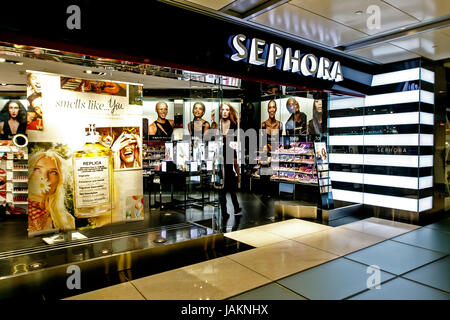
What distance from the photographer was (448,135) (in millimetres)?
6609

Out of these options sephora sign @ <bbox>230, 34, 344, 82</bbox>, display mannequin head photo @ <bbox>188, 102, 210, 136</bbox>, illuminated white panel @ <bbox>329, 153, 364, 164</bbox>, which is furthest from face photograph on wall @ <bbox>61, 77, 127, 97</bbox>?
illuminated white panel @ <bbox>329, 153, 364, 164</bbox>

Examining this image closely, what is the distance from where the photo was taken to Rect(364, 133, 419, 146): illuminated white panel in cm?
578

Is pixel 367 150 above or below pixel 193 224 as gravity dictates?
above

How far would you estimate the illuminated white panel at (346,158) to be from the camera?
6637 millimetres

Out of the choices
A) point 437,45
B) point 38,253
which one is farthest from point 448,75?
point 38,253

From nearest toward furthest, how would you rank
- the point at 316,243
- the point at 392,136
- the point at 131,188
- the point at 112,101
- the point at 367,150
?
the point at 112,101 → the point at 131,188 → the point at 316,243 → the point at 392,136 → the point at 367,150

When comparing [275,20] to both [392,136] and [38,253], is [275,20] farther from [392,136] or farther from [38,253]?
[38,253]

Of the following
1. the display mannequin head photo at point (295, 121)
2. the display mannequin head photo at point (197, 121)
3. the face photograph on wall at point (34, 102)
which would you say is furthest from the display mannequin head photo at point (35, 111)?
the display mannequin head photo at point (295, 121)

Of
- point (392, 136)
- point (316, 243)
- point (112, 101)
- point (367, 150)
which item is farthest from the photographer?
point (367, 150)

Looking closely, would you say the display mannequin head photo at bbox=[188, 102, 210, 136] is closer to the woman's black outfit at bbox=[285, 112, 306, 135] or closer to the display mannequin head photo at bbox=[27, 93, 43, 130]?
the woman's black outfit at bbox=[285, 112, 306, 135]

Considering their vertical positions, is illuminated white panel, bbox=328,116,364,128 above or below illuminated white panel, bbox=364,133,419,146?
above

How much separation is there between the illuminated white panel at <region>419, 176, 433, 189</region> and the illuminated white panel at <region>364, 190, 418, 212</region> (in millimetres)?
342

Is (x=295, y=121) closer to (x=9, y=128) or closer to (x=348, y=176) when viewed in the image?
(x=348, y=176)
